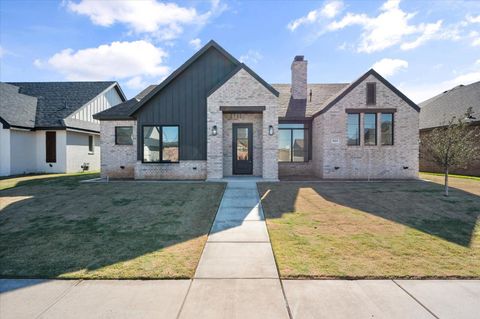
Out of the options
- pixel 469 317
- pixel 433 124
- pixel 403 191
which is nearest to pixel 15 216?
pixel 469 317

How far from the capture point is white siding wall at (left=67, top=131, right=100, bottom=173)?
2011 centimetres

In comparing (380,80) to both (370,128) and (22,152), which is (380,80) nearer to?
(370,128)

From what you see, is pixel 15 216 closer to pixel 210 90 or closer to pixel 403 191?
pixel 210 90

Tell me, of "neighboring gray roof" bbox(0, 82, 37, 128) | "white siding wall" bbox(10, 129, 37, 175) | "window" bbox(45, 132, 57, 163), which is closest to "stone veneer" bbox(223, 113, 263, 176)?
"window" bbox(45, 132, 57, 163)

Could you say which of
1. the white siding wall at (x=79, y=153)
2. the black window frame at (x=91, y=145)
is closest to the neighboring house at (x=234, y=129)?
the white siding wall at (x=79, y=153)

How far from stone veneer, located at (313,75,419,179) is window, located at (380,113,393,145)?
237 millimetres

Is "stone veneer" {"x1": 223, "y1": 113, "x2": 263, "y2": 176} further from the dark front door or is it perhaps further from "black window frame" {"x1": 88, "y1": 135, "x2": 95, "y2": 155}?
"black window frame" {"x1": 88, "y1": 135, "x2": 95, "y2": 155}

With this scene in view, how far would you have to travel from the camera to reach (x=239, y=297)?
11.6 ft

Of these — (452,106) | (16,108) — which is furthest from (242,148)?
(452,106)

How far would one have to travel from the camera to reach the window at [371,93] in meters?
14.7

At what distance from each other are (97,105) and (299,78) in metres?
18.2

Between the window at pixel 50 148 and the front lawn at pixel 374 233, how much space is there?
17710mm

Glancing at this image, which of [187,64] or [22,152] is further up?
[187,64]

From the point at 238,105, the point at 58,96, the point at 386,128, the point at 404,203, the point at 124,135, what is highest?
the point at 58,96
